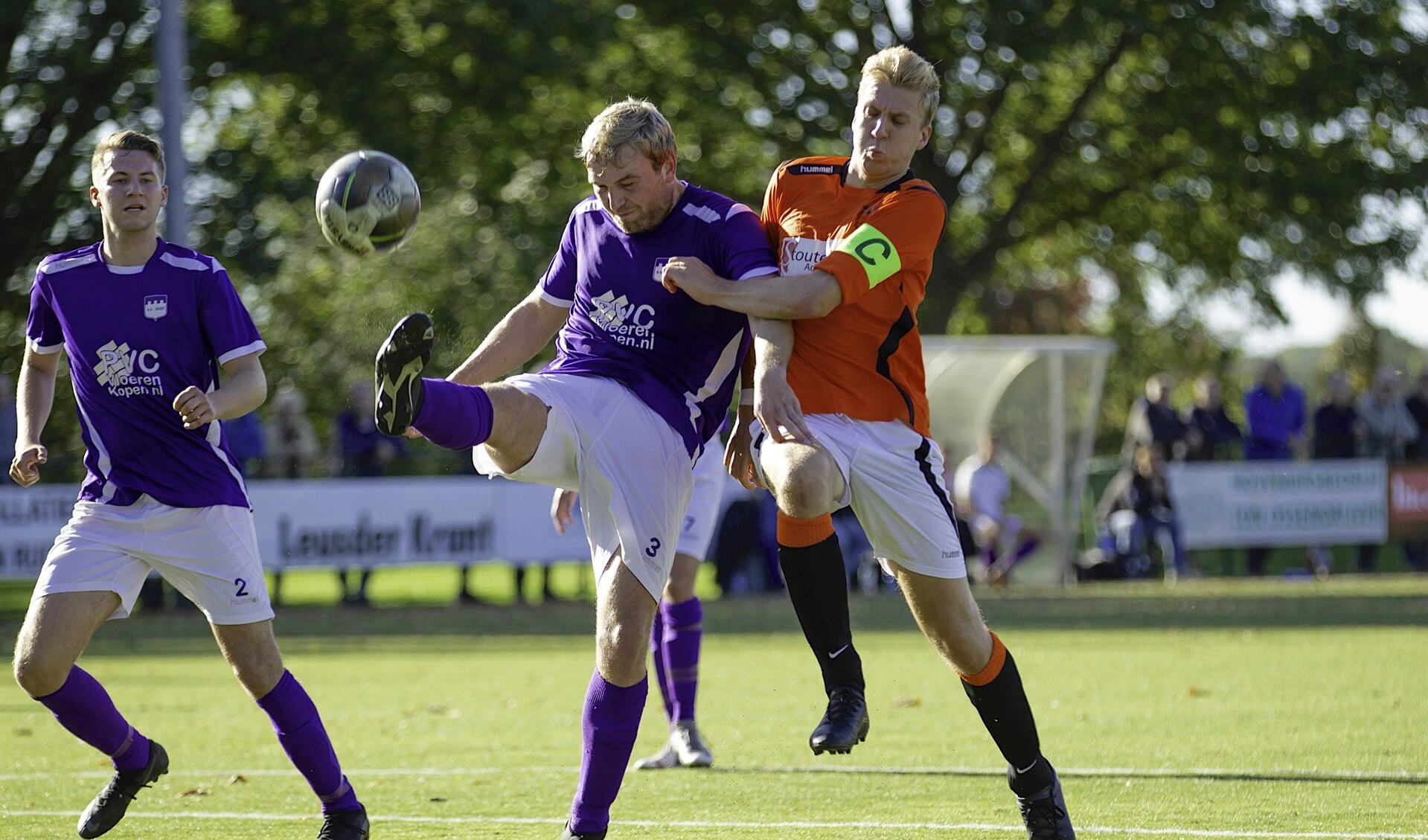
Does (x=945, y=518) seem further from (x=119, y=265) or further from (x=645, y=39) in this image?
(x=645, y=39)

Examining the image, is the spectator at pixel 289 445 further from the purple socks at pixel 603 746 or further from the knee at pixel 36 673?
the purple socks at pixel 603 746

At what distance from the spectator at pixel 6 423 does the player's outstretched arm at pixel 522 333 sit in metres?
11.6

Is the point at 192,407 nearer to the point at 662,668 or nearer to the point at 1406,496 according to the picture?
the point at 662,668

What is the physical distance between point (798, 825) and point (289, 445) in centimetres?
1222

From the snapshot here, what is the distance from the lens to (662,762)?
25.2 feet

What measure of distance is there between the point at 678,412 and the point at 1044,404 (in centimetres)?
1672

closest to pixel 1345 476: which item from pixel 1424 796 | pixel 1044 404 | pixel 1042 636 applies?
pixel 1044 404

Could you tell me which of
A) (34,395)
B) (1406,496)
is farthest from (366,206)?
(1406,496)

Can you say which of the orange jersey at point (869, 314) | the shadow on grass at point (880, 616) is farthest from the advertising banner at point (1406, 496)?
the orange jersey at point (869, 314)

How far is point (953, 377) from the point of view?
21.9 meters

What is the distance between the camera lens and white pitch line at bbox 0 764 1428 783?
6844 millimetres

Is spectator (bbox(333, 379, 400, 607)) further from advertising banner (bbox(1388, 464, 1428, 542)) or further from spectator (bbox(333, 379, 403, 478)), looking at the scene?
advertising banner (bbox(1388, 464, 1428, 542))

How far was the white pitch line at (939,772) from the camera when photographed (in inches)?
269

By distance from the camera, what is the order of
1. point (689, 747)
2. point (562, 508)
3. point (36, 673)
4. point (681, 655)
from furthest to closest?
point (681, 655), point (689, 747), point (562, 508), point (36, 673)
